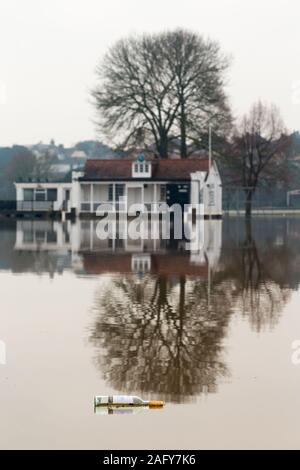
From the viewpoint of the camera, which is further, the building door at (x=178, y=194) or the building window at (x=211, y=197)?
the building window at (x=211, y=197)

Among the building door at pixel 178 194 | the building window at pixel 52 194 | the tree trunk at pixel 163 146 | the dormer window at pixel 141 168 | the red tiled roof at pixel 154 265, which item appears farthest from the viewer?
the tree trunk at pixel 163 146

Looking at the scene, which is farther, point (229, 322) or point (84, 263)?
point (84, 263)

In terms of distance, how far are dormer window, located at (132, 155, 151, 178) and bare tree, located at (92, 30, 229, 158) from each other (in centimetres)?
325

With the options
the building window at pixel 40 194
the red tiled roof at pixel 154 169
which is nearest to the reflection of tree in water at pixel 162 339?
the red tiled roof at pixel 154 169

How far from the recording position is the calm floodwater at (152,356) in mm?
6254

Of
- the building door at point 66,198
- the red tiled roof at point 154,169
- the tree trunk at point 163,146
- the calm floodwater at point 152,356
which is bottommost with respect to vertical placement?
the calm floodwater at point 152,356

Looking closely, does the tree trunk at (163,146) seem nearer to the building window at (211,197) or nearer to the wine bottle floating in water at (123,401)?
the building window at (211,197)

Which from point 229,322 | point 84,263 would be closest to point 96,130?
point 84,263

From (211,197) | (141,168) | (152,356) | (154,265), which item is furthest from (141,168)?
(152,356)

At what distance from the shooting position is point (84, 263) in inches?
799

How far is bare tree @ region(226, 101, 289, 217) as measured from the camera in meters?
64.8

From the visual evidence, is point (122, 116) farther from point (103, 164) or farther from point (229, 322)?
point (229, 322)

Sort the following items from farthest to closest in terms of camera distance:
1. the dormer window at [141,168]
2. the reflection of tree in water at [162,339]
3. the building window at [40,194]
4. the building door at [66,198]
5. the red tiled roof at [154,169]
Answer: the building window at [40,194]
the building door at [66,198]
the dormer window at [141,168]
the red tiled roof at [154,169]
the reflection of tree in water at [162,339]
